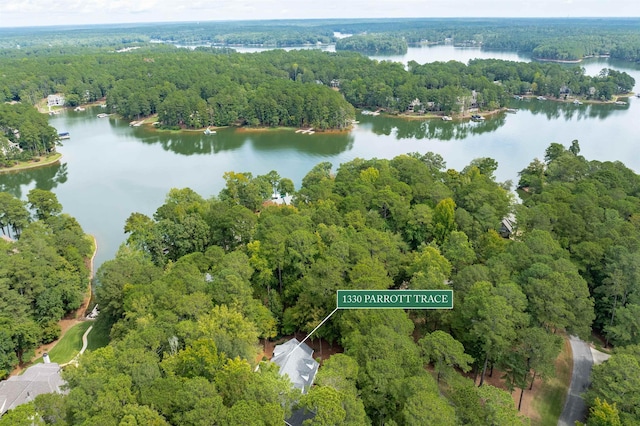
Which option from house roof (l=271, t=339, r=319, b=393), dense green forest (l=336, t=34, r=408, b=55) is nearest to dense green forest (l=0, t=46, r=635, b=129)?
house roof (l=271, t=339, r=319, b=393)

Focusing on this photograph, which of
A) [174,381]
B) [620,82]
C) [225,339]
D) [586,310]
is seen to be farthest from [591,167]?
[620,82]

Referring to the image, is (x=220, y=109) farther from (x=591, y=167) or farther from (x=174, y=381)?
(x=174, y=381)

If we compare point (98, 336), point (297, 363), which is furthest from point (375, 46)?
point (297, 363)

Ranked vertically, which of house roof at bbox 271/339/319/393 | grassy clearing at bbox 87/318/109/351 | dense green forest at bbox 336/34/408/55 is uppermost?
dense green forest at bbox 336/34/408/55

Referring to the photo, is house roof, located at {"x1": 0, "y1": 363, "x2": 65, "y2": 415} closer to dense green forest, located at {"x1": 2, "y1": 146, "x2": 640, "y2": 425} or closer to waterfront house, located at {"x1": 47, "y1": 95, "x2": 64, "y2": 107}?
dense green forest, located at {"x1": 2, "y1": 146, "x2": 640, "y2": 425}

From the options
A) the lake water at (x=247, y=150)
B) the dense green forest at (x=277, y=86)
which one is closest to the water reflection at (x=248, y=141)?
the lake water at (x=247, y=150)

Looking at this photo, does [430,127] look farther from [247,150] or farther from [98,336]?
[98,336]

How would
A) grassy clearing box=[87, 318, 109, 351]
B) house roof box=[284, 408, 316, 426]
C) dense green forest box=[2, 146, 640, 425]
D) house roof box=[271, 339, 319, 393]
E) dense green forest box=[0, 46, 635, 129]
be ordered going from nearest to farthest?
1. dense green forest box=[2, 146, 640, 425]
2. house roof box=[284, 408, 316, 426]
3. house roof box=[271, 339, 319, 393]
4. grassy clearing box=[87, 318, 109, 351]
5. dense green forest box=[0, 46, 635, 129]
